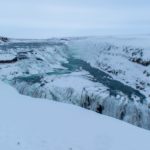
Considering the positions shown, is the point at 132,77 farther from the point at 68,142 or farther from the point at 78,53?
the point at 68,142

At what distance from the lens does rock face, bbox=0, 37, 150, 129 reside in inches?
865

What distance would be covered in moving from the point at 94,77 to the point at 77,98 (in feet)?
24.5

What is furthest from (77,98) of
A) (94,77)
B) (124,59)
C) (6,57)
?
(6,57)

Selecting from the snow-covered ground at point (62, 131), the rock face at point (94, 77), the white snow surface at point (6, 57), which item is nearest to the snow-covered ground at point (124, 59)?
the rock face at point (94, 77)

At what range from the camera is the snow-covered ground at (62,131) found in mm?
11742

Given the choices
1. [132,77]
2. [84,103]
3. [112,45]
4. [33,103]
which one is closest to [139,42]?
[112,45]

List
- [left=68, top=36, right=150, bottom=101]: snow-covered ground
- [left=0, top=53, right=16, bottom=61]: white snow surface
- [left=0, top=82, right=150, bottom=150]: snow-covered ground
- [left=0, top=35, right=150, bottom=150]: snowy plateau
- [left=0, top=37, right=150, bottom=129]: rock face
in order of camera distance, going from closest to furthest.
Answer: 1. [left=0, top=82, right=150, bottom=150]: snow-covered ground
2. [left=0, top=35, right=150, bottom=150]: snowy plateau
3. [left=0, top=37, right=150, bottom=129]: rock face
4. [left=68, top=36, right=150, bottom=101]: snow-covered ground
5. [left=0, top=53, right=16, bottom=61]: white snow surface

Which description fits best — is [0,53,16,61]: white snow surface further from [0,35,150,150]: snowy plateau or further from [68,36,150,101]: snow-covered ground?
[68,36,150,101]: snow-covered ground

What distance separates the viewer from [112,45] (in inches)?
1603

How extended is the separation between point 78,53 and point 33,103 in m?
29.8

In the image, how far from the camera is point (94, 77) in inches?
1169

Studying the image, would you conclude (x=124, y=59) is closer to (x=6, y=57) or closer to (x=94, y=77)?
(x=94, y=77)

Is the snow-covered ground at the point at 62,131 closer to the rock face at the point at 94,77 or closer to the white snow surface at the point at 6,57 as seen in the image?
the rock face at the point at 94,77

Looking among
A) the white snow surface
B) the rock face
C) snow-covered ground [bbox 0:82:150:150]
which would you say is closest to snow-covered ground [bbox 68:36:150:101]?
the rock face
